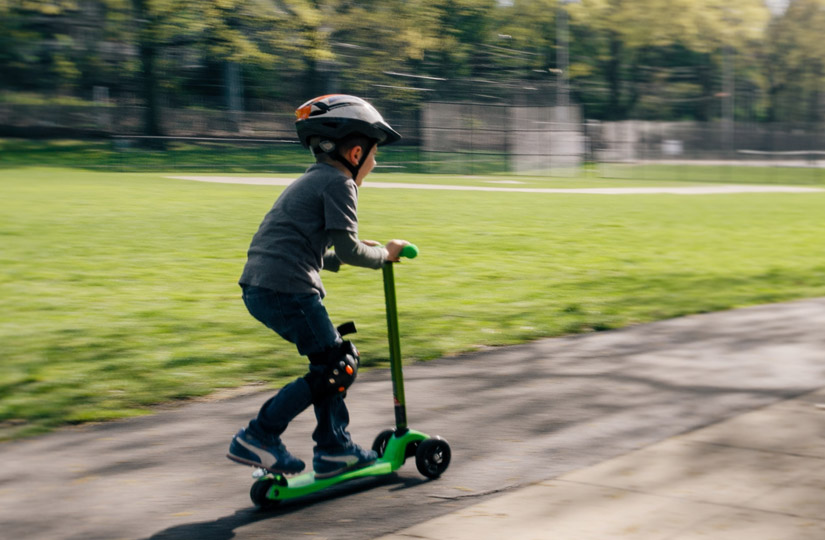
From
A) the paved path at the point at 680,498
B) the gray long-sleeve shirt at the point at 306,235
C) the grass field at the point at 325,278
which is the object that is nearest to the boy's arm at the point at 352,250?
the gray long-sleeve shirt at the point at 306,235

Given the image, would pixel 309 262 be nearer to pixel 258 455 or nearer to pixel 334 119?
pixel 334 119

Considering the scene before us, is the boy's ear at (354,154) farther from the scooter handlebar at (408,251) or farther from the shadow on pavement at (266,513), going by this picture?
the shadow on pavement at (266,513)

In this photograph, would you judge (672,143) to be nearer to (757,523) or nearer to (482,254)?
(482,254)

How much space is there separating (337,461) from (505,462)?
2.75 feet

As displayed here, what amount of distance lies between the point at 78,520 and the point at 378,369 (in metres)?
2.90

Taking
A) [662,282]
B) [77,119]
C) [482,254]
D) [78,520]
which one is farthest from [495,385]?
[77,119]

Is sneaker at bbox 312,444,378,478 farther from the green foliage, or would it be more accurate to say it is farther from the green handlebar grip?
the green foliage

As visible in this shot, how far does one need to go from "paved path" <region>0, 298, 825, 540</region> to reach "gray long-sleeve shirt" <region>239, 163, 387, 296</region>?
918mm

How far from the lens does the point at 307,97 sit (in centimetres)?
4000

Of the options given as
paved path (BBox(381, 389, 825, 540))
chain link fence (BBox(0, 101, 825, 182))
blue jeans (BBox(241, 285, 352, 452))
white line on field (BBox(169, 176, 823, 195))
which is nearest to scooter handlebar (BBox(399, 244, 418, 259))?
blue jeans (BBox(241, 285, 352, 452))

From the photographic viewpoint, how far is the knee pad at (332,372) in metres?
3.97

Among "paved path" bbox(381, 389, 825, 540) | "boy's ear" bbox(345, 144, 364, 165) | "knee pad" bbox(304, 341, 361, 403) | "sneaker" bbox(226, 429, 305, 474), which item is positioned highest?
"boy's ear" bbox(345, 144, 364, 165)

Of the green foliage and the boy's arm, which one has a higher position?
the green foliage

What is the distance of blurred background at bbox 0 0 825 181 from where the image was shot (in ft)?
117
